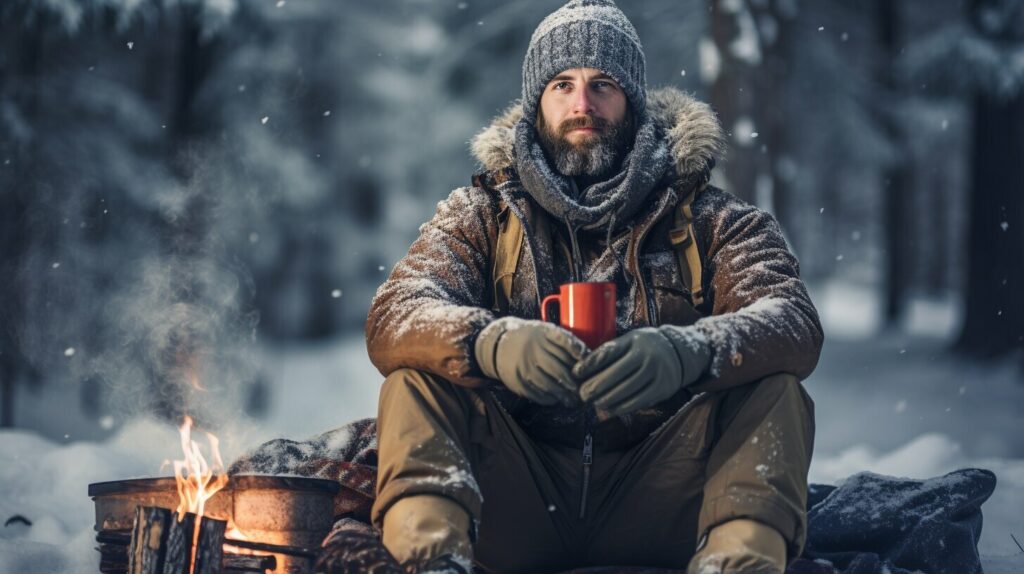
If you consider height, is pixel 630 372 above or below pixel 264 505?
above

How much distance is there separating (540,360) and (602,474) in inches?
28.4

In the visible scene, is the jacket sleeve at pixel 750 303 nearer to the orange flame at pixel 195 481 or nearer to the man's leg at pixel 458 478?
the man's leg at pixel 458 478

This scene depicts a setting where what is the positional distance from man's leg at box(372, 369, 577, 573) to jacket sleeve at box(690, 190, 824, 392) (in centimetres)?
63

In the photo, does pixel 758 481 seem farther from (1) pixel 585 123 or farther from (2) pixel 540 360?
(1) pixel 585 123

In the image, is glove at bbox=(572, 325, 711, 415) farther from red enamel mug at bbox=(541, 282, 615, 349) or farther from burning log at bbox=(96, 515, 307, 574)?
burning log at bbox=(96, 515, 307, 574)

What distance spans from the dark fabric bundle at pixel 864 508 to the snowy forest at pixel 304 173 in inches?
34.6

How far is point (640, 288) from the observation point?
12.9ft

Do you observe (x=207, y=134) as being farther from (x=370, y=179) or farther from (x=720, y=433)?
(x=720, y=433)

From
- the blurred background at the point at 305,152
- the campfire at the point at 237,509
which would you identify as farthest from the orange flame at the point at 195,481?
the blurred background at the point at 305,152

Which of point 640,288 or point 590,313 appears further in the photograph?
point 640,288

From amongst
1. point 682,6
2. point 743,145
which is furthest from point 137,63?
point 743,145

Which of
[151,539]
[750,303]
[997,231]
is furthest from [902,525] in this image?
[997,231]

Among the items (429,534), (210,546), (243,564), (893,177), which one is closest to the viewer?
(429,534)

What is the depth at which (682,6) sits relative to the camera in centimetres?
1217
